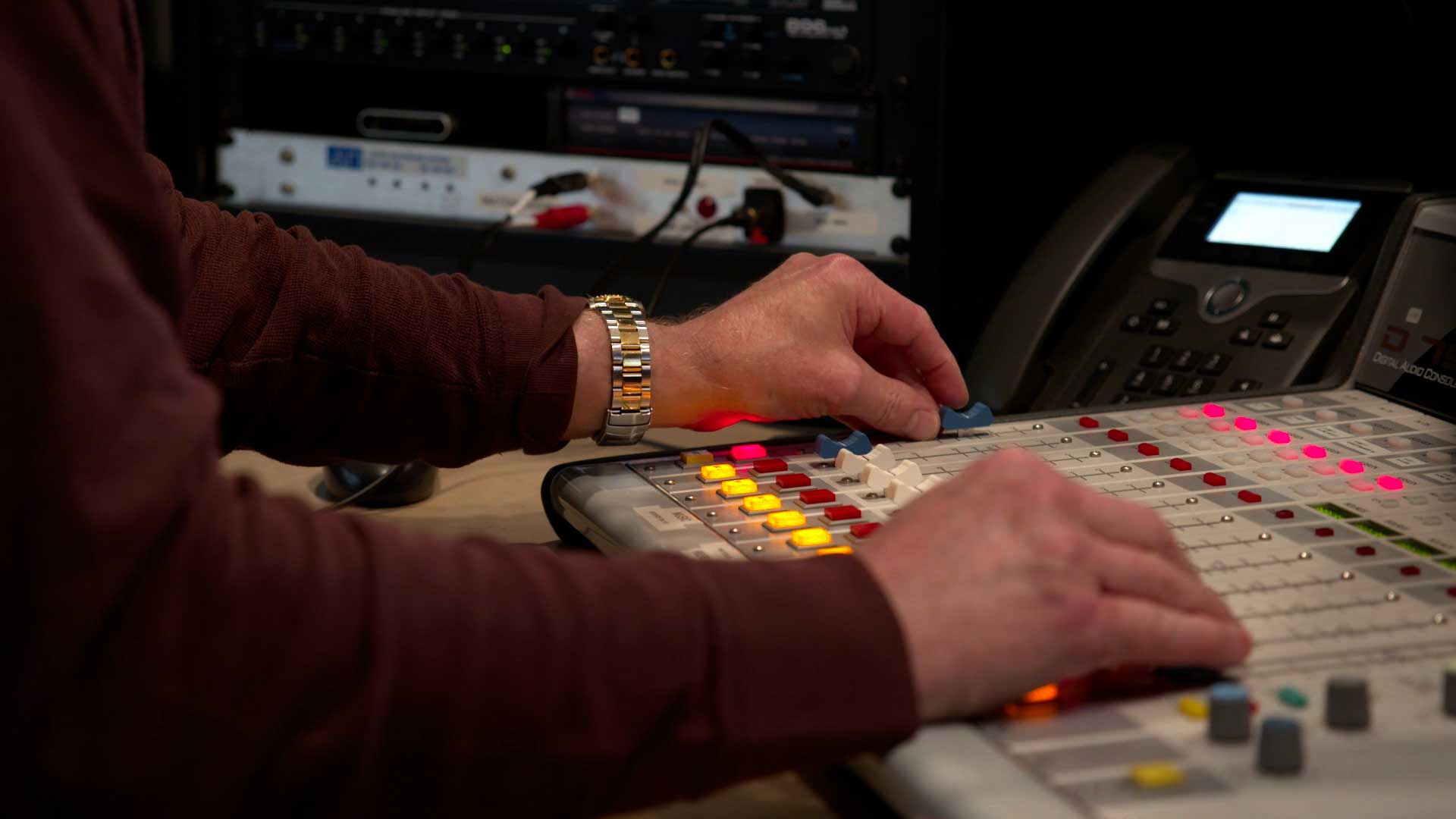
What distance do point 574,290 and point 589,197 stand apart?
0.26 feet

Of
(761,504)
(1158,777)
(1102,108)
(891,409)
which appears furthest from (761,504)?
(1102,108)

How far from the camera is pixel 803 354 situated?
791 millimetres

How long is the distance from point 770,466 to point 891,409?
10cm

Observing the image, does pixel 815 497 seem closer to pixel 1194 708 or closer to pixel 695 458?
pixel 695 458

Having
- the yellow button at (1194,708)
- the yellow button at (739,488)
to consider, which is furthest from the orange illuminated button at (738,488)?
the yellow button at (1194,708)

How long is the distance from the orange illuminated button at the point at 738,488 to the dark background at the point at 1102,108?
0.43 metres

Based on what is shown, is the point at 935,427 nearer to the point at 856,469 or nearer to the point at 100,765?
the point at 856,469

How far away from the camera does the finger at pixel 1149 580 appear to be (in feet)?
1.57

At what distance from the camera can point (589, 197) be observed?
1.18 m

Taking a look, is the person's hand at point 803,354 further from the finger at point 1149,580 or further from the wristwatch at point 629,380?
the finger at point 1149,580

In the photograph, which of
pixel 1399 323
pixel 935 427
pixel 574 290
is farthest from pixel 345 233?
pixel 1399 323

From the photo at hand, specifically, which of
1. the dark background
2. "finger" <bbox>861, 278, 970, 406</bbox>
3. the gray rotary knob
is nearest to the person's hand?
"finger" <bbox>861, 278, 970, 406</bbox>

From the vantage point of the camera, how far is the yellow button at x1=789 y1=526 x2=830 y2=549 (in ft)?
1.93

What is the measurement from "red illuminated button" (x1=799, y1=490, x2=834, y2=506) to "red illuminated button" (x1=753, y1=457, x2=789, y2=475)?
0.04m
